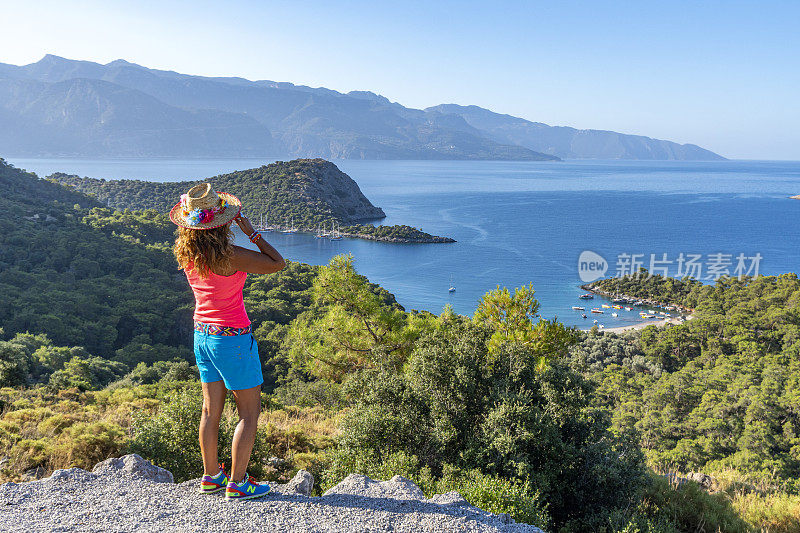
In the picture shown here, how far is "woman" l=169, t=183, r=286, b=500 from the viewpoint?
3061 mm

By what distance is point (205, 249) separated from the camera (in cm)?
304

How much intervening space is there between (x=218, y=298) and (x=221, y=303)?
4 centimetres

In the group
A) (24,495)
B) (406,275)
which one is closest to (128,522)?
(24,495)

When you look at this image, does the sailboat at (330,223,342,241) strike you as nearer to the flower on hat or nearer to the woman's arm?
the woman's arm

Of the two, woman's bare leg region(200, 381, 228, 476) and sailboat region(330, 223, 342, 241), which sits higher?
woman's bare leg region(200, 381, 228, 476)

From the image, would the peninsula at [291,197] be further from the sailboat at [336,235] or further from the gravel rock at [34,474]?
the gravel rock at [34,474]

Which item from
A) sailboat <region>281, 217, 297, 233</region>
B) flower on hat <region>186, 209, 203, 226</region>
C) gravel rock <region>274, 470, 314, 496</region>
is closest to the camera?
flower on hat <region>186, 209, 203, 226</region>

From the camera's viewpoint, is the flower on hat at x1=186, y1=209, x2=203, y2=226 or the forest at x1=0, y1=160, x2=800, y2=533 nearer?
the flower on hat at x1=186, y1=209, x2=203, y2=226

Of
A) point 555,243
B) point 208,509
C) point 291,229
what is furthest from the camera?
point 291,229

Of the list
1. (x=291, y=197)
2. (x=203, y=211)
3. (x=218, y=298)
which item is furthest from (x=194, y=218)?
(x=291, y=197)

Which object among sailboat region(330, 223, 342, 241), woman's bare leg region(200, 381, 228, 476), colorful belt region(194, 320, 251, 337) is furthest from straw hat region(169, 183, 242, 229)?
sailboat region(330, 223, 342, 241)

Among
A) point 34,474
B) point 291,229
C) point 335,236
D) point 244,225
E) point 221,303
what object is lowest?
point 335,236

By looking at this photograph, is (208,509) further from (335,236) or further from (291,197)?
(291,197)

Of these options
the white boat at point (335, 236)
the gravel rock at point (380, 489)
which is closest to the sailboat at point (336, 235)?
the white boat at point (335, 236)
